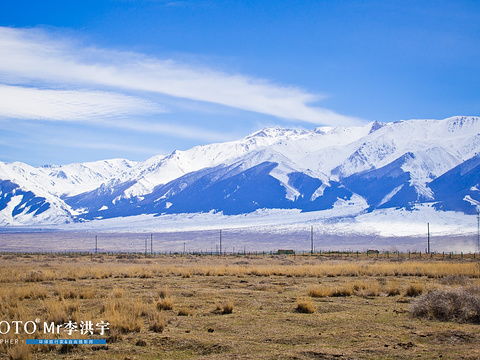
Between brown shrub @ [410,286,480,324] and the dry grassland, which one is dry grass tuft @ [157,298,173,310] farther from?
brown shrub @ [410,286,480,324]

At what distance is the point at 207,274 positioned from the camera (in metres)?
41.1

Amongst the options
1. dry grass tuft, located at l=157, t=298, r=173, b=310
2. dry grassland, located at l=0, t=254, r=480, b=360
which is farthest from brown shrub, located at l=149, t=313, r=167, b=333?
dry grass tuft, located at l=157, t=298, r=173, b=310

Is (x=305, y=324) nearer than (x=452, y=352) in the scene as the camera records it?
No

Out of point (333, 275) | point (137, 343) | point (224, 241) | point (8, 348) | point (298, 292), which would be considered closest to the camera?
point (8, 348)

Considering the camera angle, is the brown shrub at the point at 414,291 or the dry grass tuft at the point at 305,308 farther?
the brown shrub at the point at 414,291

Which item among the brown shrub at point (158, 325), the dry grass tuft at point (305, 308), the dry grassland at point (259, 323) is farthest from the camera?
the dry grass tuft at point (305, 308)

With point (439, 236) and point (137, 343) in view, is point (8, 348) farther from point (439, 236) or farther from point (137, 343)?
point (439, 236)

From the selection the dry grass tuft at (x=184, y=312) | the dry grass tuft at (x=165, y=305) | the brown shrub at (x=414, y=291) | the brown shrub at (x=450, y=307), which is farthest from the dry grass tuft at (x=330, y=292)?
the dry grass tuft at (x=184, y=312)

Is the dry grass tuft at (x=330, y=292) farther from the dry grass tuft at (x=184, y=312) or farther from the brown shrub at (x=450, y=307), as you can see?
the dry grass tuft at (x=184, y=312)

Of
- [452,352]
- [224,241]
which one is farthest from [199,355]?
[224,241]

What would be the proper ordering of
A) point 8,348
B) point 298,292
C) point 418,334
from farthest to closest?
1. point 298,292
2. point 418,334
3. point 8,348

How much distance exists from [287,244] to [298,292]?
15517cm

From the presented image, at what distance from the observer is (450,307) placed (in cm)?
1897

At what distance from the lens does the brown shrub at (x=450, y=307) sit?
727 inches
